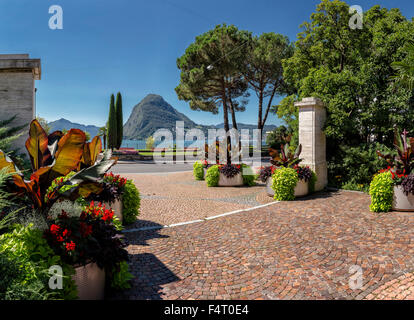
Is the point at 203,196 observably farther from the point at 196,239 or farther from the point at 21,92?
the point at 21,92

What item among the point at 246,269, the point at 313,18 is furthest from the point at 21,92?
the point at 313,18

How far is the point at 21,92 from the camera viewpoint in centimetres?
717

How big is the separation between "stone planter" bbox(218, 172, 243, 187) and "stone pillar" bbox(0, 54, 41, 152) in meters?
7.14

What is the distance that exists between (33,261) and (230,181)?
932cm

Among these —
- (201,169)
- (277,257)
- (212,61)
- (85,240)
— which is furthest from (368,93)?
(212,61)

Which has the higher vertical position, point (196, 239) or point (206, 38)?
point (206, 38)

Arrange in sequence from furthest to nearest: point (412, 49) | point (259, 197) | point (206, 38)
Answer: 1. point (206, 38)
2. point (259, 197)
3. point (412, 49)

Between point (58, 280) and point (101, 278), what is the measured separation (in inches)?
27.5

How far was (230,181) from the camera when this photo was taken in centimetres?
1127

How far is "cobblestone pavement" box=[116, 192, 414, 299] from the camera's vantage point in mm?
3031

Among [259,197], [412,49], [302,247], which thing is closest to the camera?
[302,247]

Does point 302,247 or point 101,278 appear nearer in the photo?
point 101,278

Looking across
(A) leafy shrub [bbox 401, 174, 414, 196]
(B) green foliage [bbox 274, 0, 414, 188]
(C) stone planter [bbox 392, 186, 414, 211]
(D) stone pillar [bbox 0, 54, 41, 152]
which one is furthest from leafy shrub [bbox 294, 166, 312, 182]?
(D) stone pillar [bbox 0, 54, 41, 152]

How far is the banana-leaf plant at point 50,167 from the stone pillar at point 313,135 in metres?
7.88
